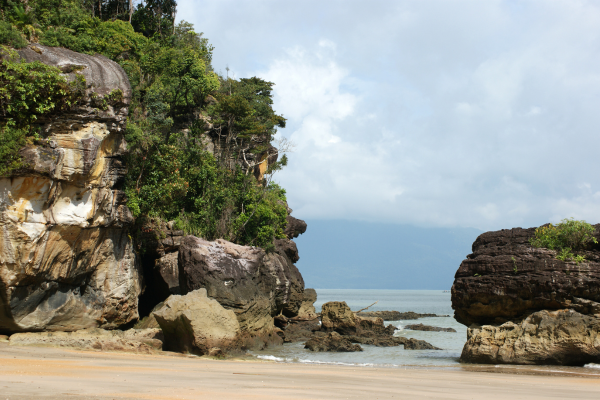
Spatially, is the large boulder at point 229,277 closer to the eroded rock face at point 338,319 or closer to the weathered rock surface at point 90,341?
the weathered rock surface at point 90,341

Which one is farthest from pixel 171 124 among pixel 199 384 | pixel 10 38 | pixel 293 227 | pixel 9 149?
pixel 199 384

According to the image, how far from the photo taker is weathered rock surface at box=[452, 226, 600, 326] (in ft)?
53.8

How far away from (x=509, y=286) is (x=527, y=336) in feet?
6.33

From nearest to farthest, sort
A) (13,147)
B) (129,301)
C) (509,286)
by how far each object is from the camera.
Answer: (13,147) < (509,286) < (129,301)

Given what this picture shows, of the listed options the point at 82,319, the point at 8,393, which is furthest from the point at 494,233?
the point at 8,393

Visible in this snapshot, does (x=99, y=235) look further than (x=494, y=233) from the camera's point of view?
No

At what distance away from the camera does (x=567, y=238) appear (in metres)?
17.7

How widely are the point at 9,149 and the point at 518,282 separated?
60.9ft

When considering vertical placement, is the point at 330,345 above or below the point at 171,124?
below

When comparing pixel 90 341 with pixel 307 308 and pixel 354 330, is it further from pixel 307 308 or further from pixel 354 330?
pixel 307 308

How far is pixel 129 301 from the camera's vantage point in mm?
18875

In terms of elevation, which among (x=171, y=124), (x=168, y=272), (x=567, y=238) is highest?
(x=171, y=124)

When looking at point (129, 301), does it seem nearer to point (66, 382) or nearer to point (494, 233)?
point (66, 382)

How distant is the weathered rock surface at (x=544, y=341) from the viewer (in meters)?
15.4
